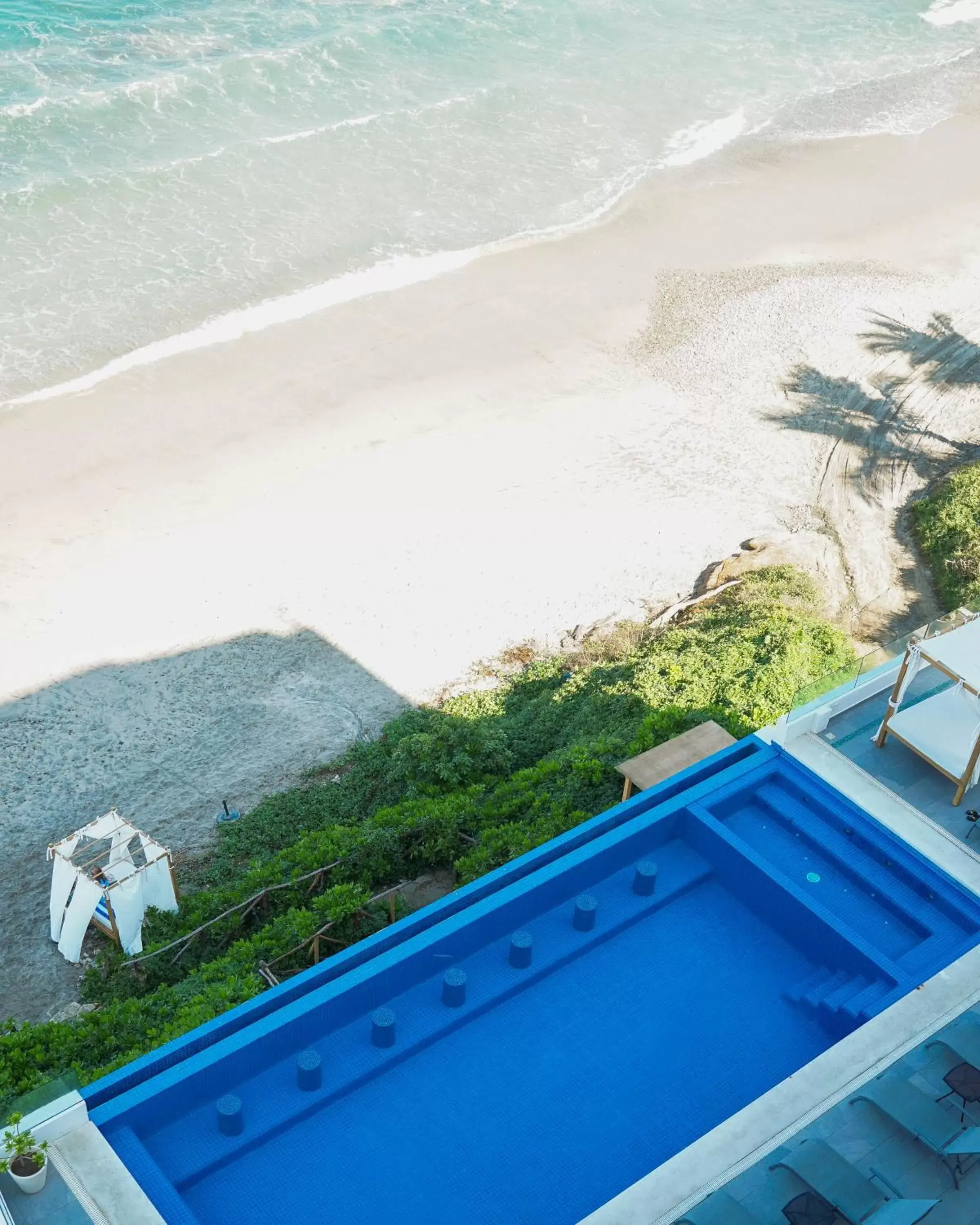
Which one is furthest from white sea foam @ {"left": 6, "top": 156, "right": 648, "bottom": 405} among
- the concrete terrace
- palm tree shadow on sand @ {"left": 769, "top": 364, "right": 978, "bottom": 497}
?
the concrete terrace

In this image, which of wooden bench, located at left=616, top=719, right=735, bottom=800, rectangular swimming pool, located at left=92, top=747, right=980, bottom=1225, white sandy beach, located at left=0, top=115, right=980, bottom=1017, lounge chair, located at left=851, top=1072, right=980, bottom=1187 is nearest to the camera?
lounge chair, located at left=851, top=1072, right=980, bottom=1187

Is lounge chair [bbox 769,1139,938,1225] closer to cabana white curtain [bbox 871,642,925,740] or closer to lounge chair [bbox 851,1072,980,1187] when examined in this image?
lounge chair [bbox 851,1072,980,1187]

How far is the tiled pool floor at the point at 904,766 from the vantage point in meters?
13.1

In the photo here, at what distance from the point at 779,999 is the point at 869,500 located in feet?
64.3

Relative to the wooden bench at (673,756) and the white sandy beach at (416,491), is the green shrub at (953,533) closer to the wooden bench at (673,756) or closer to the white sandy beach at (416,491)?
the white sandy beach at (416,491)

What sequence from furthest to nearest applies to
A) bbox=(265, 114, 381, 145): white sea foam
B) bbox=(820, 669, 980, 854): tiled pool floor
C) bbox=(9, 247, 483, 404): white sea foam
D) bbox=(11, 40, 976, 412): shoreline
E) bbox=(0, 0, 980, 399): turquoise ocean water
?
bbox=(265, 114, 381, 145): white sea foam < bbox=(0, 0, 980, 399): turquoise ocean water < bbox=(11, 40, 976, 412): shoreline < bbox=(9, 247, 483, 404): white sea foam < bbox=(820, 669, 980, 854): tiled pool floor

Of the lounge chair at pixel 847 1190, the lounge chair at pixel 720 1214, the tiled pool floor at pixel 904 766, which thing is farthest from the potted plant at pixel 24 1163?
the tiled pool floor at pixel 904 766

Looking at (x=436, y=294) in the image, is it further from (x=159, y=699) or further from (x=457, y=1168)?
(x=457, y=1168)

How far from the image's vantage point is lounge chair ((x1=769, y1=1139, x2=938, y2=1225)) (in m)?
9.02

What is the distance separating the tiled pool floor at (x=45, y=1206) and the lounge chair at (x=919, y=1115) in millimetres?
6050

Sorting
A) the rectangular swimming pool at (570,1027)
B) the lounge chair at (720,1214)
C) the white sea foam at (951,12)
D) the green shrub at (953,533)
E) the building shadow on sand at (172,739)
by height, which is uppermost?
the white sea foam at (951,12)

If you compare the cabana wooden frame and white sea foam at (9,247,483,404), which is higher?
white sea foam at (9,247,483,404)

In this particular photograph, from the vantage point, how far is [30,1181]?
933 centimetres

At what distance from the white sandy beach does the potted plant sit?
8651 millimetres
